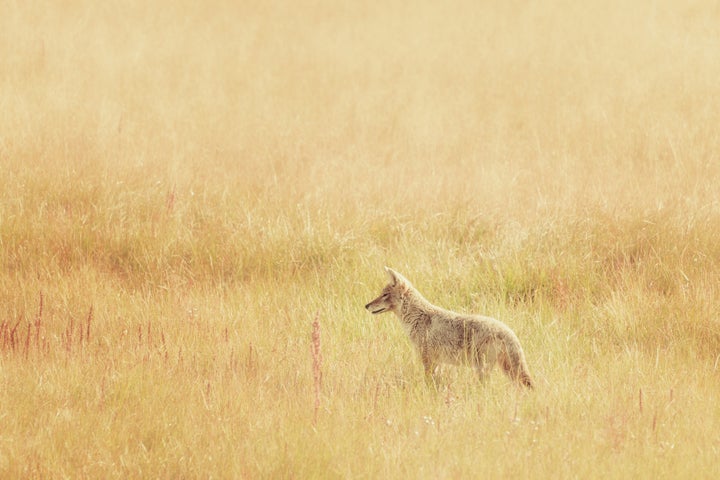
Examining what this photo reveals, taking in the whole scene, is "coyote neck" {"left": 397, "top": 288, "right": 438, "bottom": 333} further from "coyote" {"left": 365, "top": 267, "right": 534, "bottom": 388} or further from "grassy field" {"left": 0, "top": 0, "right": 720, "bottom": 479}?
"grassy field" {"left": 0, "top": 0, "right": 720, "bottom": 479}

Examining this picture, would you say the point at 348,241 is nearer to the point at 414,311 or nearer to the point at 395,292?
the point at 395,292

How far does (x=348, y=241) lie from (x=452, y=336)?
2.20m

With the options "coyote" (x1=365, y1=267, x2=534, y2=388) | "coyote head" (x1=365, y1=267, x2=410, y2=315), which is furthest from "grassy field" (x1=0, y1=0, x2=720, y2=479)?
"coyote head" (x1=365, y1=267, x2=410, y2=315)

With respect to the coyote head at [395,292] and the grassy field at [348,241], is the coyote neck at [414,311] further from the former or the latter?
the grassy field at [348,241]

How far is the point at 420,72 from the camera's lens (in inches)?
515

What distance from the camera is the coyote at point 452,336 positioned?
Answer: 16.7ft

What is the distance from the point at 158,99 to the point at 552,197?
5.08 metres

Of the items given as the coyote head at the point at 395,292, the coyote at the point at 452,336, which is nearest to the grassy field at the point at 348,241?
the coyote at the point at 452,336

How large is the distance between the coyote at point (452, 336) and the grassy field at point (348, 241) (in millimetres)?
135

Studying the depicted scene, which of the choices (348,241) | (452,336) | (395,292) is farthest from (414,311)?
(348,241)

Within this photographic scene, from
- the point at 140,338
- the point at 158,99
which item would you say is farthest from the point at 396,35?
the point at 140,338

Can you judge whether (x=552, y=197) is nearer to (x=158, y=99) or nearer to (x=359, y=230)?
(x=359, y=230)

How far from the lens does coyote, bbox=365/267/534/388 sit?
5.10 metres

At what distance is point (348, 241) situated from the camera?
746 centimetres
